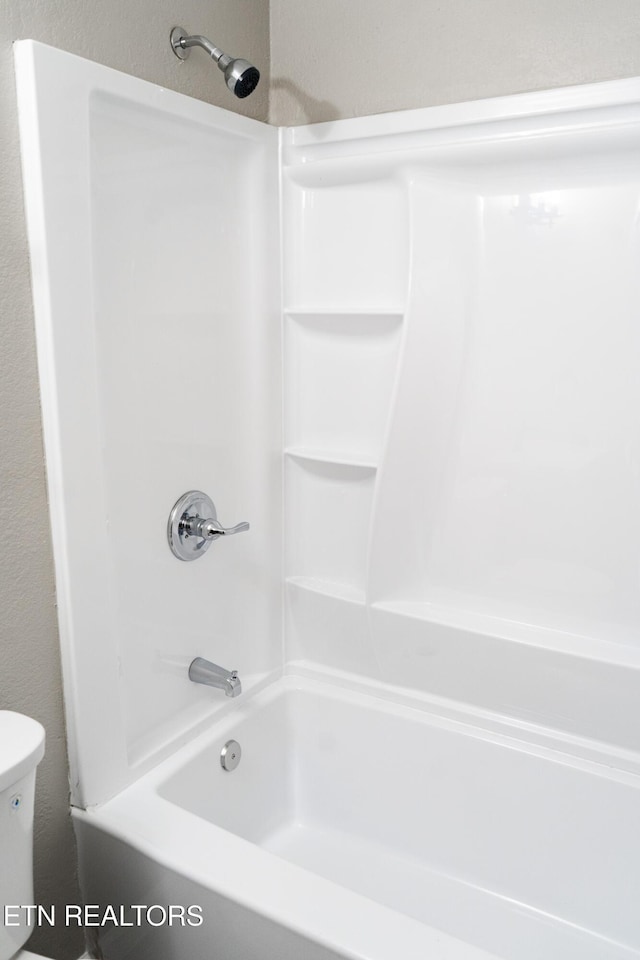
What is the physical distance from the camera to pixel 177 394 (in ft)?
5.30

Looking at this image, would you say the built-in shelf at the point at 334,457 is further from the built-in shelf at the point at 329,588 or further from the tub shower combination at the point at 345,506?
the built-in shelf at the point at 329,588

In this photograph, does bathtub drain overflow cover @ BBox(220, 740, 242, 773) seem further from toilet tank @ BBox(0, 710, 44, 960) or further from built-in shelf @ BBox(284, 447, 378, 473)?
built-in shelf @ BBox(284, 447, 378, 473)

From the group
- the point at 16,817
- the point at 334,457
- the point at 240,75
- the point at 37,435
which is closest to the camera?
the point at 16,817

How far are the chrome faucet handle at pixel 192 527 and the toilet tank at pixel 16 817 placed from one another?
0.54 meters

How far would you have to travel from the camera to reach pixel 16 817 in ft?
3.73

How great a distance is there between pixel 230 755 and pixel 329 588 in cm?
48

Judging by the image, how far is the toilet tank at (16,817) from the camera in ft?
3.63

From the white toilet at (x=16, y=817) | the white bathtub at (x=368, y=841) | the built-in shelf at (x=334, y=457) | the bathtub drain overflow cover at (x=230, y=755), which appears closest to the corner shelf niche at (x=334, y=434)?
the built-in shelf at (x=334, y=457)

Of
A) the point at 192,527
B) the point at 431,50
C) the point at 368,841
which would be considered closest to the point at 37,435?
the point at 192,527

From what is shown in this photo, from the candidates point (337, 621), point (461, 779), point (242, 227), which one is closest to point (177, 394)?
point (242, 227)

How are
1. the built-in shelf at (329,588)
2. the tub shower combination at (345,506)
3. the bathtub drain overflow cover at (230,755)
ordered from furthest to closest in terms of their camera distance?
the built-in shelf at (329,588) → the bathtub drain overflow cover at (230,755) → the tub shower combination at (345,506)

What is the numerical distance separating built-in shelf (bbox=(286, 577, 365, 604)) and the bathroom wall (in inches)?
28.8

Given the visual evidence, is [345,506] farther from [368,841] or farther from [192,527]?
[368,841]

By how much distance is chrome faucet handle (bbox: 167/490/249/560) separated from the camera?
5.35ft
